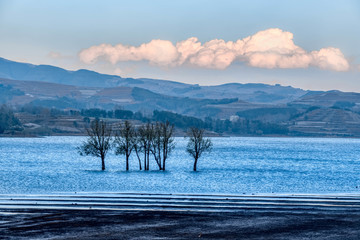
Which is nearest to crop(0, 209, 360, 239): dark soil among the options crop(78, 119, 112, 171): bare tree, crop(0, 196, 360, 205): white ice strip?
crop(0, 196, 360, 205): white ice strip

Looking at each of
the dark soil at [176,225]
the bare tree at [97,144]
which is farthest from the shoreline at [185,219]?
Answer: the bare tree at [97,144]

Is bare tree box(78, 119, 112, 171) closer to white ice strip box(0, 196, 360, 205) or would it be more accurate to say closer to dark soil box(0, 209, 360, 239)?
white ice strip box(0, 196, 360, 205)

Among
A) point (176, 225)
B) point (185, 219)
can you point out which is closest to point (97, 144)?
point (185, 219)

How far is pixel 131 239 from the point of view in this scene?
31.2 meters

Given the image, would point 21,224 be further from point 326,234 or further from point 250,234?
point 326,234

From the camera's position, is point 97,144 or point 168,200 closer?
point 168,200

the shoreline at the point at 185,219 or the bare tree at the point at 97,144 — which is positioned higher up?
the bare tree at the point at 97,144

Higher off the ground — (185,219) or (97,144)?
(97,144)

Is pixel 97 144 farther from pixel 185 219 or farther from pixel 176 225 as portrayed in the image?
pixel 176 225

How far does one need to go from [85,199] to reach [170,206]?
30.8 ft

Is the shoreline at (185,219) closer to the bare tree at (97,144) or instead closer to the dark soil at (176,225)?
the dark soil at (176,225)

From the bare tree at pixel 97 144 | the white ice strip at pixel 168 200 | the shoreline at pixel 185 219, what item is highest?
the bare tree at pixel 97 144

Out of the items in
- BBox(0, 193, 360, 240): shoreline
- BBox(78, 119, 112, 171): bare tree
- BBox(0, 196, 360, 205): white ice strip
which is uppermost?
BBox(78, 119, 112, 171): bare tree

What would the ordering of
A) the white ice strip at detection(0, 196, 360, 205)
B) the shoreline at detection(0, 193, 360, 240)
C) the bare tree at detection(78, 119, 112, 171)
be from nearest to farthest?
the shoreline at detection(0, 193, 360, 240) → the white ice strip at detection(0, 196, 360, 205) → the bare tree at detection(78, 119, 112, 171)
